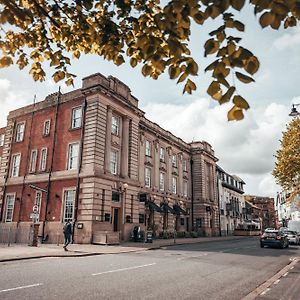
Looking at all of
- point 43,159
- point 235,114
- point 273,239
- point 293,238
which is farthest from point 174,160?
point 235,114

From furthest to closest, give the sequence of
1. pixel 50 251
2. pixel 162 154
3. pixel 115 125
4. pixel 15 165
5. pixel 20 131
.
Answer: pixel 162 154 → pixel 20 131 → pixel 15 165 → pixel 115 125 → pixel 50 251

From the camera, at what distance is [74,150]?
26906mm

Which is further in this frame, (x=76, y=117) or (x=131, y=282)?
(x=76, y=117)

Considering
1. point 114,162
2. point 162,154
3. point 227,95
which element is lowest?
point 227,95

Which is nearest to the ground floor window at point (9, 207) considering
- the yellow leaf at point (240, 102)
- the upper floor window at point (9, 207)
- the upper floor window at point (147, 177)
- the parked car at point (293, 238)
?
the upper floor window at point (9, 207)

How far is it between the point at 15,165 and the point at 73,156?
8685mm

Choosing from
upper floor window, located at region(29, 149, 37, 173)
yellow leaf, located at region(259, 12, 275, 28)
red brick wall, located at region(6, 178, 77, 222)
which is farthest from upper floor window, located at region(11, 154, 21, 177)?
yellow leaf, located at region(259, 12, 275, 28)

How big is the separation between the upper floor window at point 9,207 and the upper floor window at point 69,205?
724 cm

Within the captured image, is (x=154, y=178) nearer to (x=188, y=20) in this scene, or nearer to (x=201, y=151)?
(x=201, y=151)

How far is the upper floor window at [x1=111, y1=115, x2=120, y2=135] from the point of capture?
28.8m

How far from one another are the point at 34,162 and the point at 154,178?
14.3m

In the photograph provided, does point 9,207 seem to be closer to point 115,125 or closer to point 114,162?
point 114,162

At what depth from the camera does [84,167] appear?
25.2 m

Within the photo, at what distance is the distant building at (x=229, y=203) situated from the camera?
55.8 meters
